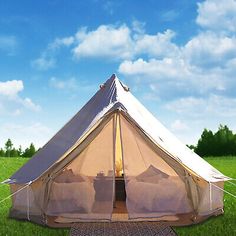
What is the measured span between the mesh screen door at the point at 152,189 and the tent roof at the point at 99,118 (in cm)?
29

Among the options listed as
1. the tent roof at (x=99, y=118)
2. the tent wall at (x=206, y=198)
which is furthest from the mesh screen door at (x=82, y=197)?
the tent wall at (x=206, y=198)

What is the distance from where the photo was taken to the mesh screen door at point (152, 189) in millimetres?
8852

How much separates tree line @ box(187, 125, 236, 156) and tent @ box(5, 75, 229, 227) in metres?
32.6

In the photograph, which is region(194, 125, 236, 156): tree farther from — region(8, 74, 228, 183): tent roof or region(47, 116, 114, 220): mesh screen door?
region(47, 116, 114, 220): mesh screen door

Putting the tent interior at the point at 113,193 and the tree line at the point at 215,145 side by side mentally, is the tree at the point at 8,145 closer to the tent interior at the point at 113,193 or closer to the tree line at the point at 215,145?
the tree line at the point at 215,145

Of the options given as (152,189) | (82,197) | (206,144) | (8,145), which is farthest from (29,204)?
(8,145)

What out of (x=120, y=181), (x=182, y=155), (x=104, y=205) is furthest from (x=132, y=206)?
(x=120, y=181)

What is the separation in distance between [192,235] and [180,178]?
55.9 inches

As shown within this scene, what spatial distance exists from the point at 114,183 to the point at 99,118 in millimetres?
1124

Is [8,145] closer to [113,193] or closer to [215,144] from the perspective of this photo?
[215,144]

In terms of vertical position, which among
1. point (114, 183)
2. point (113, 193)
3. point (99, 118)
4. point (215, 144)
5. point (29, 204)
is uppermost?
point (215, 144)

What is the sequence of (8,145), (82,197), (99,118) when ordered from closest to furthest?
(99,118), (82,197), (8,145)

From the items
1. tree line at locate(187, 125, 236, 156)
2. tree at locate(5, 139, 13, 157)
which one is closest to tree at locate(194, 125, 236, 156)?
tree line at locate(187, 125, 236, 156)

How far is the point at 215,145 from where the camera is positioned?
138ft
